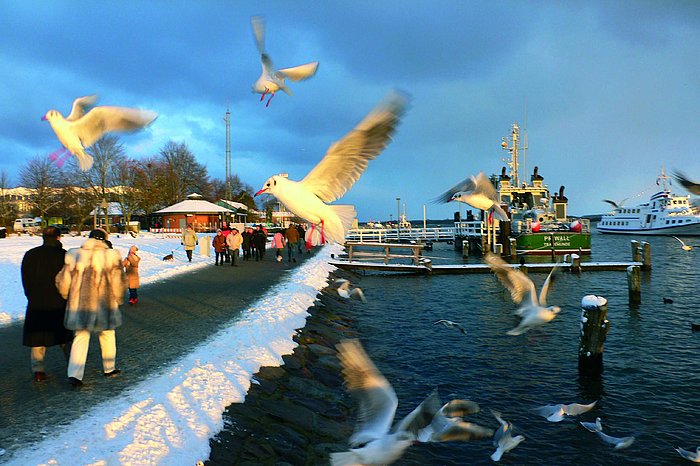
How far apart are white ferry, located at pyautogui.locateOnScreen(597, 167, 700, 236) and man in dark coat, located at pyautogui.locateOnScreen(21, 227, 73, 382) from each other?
227ft

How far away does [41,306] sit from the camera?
5.22m

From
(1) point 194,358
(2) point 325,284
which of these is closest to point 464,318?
(2) point 325,284

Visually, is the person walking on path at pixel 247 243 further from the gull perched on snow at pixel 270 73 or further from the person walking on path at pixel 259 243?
the gull perched on snow at pixel 270 73

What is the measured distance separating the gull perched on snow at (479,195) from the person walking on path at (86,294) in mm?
6283

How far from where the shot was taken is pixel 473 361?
9391 millimetres

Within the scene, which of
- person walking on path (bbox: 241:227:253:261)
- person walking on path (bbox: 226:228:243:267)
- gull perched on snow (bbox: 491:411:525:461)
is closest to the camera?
gull perched on snow (bbox: 491:411:525:461)

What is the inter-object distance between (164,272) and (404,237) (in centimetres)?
3380

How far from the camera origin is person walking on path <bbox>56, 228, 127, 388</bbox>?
5.08 metres

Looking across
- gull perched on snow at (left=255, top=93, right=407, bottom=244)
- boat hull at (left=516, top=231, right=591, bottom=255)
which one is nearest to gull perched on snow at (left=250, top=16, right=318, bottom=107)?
gull perched on snow at (left=255, top=93, right=407, bottom=244)

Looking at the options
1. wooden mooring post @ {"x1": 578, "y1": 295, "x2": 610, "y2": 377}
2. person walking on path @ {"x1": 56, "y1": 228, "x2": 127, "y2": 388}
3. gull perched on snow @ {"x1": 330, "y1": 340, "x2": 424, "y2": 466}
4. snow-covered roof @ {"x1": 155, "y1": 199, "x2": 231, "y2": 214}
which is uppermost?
snow-covered roof @ {"x1": 155, "y1": 199, "x2": 231, "y2": 214}

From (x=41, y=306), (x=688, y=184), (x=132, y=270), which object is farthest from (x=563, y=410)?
(x=132, y=270)

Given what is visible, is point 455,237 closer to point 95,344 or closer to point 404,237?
point 404,237

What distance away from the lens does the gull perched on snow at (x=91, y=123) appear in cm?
536

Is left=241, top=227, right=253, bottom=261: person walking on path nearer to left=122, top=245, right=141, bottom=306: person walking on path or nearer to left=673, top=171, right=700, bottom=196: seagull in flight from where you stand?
left=122, top=245, right=141, bottom=306: person walking on path
